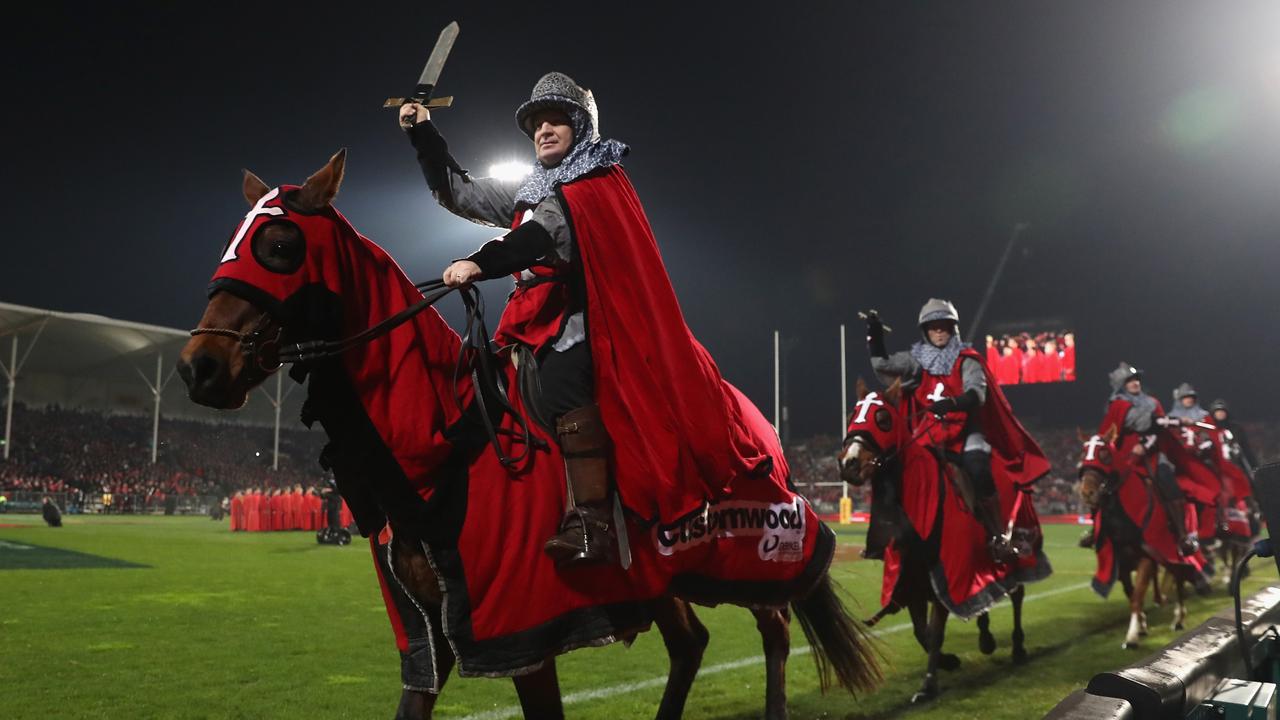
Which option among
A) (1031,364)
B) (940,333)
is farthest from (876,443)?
(1031,364)

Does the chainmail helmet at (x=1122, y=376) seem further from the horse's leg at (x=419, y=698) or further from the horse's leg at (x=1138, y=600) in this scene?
the horse's leg at (x=419, y=698)

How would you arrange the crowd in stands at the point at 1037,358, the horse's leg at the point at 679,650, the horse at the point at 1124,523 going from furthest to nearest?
the crowd in stands at the point at 1037,358
the horse at the point at 1124,523
the horse's leg at the point at 679,650

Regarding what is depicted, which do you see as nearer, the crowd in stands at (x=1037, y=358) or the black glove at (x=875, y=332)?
the black glove at (x=875, y=332)

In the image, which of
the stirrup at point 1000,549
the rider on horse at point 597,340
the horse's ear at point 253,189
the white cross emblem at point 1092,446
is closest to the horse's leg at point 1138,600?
the white cross emblem at point 1092,446

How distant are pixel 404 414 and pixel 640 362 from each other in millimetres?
758

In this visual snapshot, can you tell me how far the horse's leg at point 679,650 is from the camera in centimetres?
440

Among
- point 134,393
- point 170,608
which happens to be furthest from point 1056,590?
point 134,393

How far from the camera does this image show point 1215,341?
49750 millimetres

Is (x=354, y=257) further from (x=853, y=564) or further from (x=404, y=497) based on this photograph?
(x=853, y=564)

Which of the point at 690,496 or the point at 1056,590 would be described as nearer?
the point at 690,496

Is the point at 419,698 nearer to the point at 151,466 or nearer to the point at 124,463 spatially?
the point at 151,466

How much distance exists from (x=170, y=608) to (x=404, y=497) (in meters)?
8.18

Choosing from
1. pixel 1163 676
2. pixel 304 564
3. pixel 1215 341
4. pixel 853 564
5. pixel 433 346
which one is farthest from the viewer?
pixel 1215 341

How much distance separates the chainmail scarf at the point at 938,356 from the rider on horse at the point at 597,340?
447 centimetres
